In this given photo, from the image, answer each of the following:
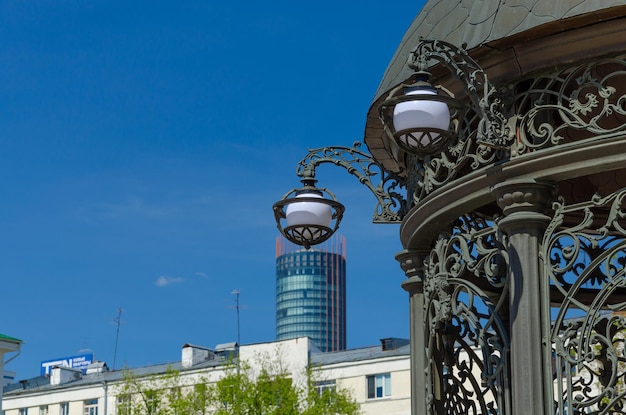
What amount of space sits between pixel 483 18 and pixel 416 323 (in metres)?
2.41

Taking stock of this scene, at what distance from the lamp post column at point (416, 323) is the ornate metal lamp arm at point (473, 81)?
1.69 meters

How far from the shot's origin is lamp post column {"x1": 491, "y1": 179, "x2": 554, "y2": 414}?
776 centimetres

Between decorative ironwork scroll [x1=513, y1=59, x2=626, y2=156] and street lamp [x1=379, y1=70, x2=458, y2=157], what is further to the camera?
decorative ironwork scroll [x1=513, y1=59, x2=626, y2=156]

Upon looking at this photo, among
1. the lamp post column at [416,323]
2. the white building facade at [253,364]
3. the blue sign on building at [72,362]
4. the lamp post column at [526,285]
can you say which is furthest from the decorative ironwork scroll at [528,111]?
the blue sign on building at [72,362]

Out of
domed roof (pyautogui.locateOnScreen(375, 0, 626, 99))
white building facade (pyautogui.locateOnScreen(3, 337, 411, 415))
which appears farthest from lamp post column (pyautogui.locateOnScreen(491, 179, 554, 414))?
white building facade (pyautogui.locateOnScreen(3, 337, 411, 415))

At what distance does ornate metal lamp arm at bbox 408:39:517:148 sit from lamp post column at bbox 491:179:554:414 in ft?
1.05

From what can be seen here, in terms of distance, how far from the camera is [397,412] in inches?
2712

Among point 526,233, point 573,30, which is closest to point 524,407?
point 526,233

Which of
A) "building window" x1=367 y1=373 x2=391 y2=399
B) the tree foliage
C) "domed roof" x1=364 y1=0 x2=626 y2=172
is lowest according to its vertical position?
"domed roof" x1=364 y1=0 x2=626 y2=172

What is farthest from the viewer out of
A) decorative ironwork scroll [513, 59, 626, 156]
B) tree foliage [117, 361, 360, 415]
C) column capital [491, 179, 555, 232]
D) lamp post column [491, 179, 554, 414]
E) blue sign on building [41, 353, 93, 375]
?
blue sign on building [41, 353, 93, 375]

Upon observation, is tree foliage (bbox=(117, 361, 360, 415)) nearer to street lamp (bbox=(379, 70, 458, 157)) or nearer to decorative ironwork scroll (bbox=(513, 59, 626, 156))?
decorative ironwork scroll (bbox=(513, 59, 626, 156))

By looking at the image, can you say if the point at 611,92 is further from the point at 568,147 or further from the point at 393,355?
the point at 393,355

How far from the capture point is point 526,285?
26.2ft

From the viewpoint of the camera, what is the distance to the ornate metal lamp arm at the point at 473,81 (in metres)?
7.97
